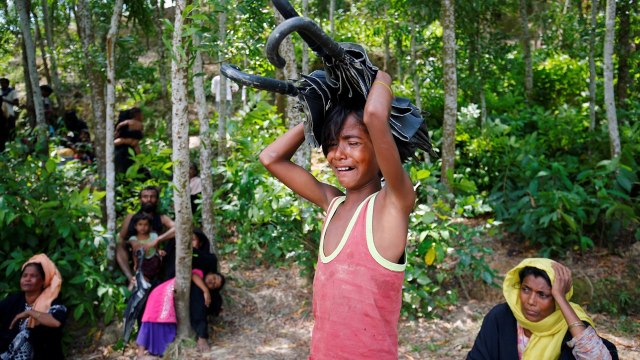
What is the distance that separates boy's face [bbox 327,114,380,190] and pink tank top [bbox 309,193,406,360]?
0.11 metres

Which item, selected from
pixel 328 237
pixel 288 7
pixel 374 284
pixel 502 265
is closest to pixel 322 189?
pixel 328 237

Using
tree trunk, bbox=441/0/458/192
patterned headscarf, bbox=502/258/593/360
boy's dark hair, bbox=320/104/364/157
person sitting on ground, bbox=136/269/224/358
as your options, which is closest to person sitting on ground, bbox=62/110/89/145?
person sitting on ground, bbox=136/269/224/358

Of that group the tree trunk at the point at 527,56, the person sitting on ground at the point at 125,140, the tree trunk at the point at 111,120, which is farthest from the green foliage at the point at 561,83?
the tree trunk at the point at 111,120

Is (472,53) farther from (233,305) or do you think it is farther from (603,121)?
(233,305)

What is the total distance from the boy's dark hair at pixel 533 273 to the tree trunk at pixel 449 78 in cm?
286

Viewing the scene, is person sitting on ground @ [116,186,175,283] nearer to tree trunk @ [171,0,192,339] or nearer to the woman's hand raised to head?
tree trunk @ [171,0,192,339]

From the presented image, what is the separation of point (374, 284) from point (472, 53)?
757cm

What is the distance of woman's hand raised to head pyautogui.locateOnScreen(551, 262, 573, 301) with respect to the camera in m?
3.05

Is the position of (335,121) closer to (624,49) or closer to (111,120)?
(111,120)

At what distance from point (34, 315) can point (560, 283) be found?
3.69 m

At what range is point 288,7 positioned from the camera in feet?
5.62

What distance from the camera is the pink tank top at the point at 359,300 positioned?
5.71ft

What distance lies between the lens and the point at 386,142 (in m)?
1.67

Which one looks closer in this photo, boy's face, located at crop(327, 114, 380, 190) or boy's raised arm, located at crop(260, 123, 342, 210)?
boy's face, located at crop(327, 114, 380, 190)
